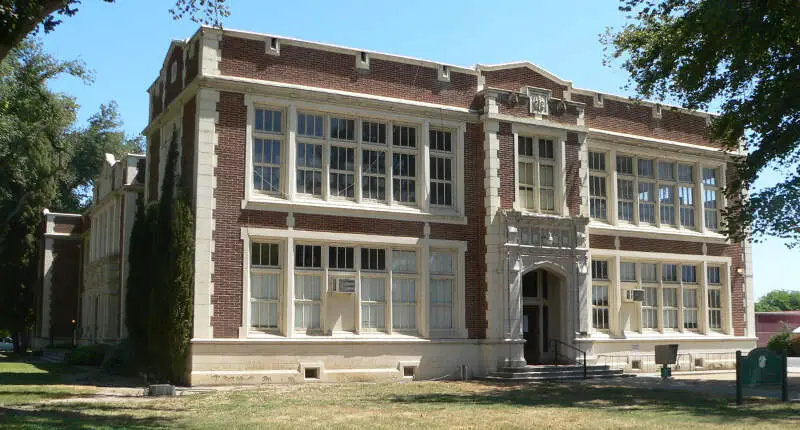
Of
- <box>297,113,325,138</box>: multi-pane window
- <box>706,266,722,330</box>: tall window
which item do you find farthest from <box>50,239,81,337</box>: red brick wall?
<box>706,266,722,330</box>: tall window

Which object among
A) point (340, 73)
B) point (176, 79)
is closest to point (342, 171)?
point (340, 73)

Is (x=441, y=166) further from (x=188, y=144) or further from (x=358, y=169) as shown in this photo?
(x=188, y=144)

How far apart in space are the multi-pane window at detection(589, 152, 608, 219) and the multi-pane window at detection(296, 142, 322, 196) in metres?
9.33

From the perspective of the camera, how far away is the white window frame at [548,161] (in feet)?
85.6

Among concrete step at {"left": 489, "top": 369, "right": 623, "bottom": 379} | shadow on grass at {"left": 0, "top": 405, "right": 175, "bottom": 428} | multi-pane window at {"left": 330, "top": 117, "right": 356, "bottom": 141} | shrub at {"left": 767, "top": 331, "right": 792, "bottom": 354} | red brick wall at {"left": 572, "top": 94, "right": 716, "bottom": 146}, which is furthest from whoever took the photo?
shrub at {"left": 767, "top": 331, "right": 792, "bottom": 354}

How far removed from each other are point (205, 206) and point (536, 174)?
994 cm

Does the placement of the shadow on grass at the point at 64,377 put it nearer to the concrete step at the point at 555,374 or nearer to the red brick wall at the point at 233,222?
the red brick wall at the point at 233,222

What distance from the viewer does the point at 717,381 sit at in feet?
77.9

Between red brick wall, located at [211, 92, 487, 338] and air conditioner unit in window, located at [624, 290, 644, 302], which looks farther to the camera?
air conditioner unit in window, located at [624, 290, 644, 302]

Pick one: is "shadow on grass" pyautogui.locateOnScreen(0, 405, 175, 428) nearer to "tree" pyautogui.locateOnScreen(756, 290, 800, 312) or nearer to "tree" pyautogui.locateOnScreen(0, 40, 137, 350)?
"tree" pyautogui.locateOnScreen(0, 40, 137, 350)

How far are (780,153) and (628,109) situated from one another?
7386 millimetres

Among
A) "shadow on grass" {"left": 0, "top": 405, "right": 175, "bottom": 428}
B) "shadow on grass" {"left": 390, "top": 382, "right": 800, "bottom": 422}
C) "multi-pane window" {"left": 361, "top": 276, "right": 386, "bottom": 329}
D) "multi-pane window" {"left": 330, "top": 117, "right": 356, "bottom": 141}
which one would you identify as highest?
"multi-pane window" {"left": 330, "top": 117, "right": 356, "bottom": 141}

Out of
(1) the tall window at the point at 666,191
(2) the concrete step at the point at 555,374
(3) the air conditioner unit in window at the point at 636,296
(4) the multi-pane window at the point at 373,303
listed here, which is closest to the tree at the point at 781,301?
(1) the tall window at the point at 666,191

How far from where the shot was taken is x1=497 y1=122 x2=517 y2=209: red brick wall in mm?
25625
